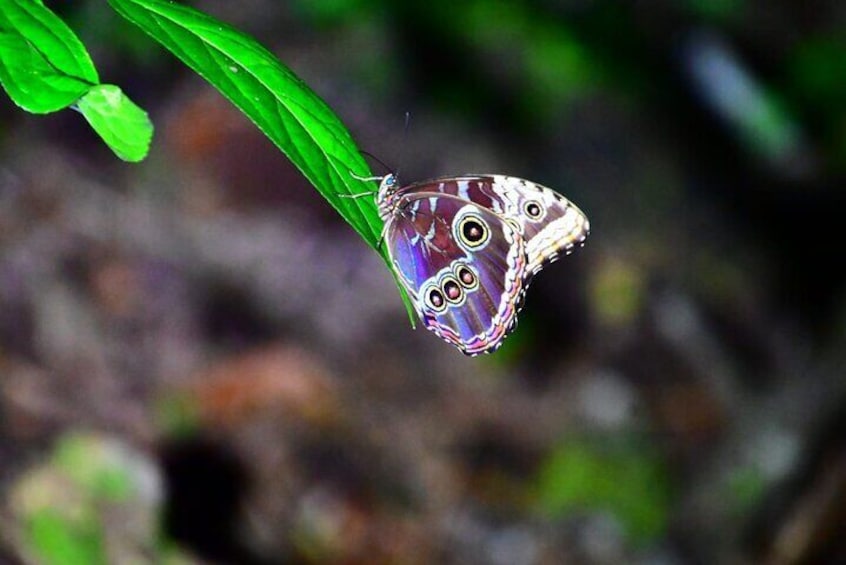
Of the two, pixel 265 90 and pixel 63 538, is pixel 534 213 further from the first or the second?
pixel 63 538

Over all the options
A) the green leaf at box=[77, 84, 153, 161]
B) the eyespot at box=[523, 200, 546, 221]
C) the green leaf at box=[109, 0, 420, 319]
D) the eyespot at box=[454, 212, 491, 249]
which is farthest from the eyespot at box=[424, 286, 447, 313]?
the green leaf at box=[77, 84, 153, 161]

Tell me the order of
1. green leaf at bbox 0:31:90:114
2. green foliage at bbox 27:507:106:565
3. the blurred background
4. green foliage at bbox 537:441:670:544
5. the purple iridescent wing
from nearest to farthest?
green leaf at bbox 0:31:90:114 < the purple iridescent wing < green foliage at bbox 27:507:106:565 < the blurred background < green foliage at bbox 537:441:670:544

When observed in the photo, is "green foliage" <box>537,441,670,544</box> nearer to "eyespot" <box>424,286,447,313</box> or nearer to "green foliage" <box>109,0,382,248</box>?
"eyespot" <box>424,286,447,313</box>

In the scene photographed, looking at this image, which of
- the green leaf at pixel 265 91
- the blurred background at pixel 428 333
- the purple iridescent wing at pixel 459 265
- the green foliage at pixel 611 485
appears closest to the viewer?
the green leaf at pixel 265 91

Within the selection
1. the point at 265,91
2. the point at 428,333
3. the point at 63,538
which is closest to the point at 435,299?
the point at 265,91

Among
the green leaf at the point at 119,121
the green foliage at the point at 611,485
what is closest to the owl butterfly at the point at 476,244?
the green leaf at the point at 119,121

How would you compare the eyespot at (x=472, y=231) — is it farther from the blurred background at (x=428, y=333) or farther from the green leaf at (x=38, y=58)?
the blurred background at (x=428, y=333)

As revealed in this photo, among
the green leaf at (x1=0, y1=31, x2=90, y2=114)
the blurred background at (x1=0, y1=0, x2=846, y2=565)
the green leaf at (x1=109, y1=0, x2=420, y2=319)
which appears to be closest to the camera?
the green leaf at (x1=0, y1=31, x2=90, y2=114)
